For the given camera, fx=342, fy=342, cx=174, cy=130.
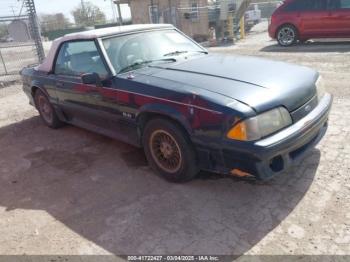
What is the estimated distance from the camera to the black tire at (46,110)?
5.66 metres

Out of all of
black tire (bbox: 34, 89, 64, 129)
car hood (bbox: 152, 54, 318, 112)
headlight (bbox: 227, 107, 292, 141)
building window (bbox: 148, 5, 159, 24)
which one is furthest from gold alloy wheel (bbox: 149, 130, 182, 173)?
building window (bbox: 148, 5, 159, 24)

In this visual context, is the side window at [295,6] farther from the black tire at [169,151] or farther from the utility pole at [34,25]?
the black tire at [169,151]

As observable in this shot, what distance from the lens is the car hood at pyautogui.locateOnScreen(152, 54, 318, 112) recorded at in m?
3.00

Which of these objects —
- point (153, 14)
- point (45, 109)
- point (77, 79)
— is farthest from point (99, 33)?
point (153, 14)

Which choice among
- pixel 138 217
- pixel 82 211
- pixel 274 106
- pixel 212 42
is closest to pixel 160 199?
pixel 138 217

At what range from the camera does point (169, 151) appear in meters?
3.52

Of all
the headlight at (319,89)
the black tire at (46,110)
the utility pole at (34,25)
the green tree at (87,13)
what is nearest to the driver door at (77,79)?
the black tire at (46,110)

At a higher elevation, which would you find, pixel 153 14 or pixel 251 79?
pixel 153 14

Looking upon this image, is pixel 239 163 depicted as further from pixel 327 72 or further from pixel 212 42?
pixel 212 42

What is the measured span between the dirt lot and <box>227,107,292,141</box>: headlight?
690 mm

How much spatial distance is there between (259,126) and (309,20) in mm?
9450

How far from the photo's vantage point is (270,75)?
338 cm

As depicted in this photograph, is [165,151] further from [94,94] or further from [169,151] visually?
[94,94]

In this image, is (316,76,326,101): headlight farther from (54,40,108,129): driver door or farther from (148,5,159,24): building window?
(148,5,159,24): building window
